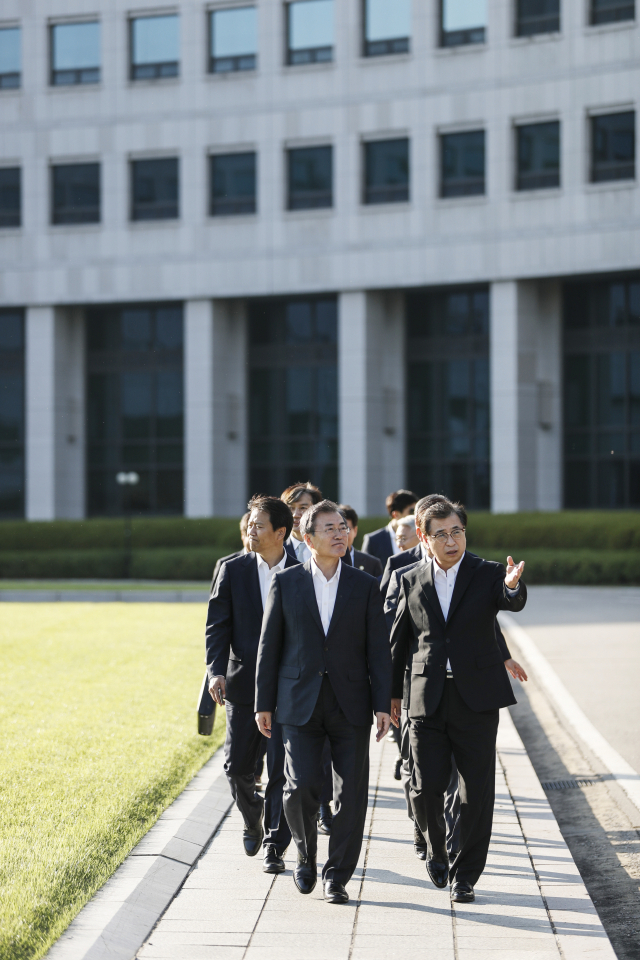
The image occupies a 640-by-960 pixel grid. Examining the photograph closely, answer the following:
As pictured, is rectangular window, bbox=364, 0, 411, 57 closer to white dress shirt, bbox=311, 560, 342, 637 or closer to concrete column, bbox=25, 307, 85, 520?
concrete column, bbox=25, 307, 85, 520

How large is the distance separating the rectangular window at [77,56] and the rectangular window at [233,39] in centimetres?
394

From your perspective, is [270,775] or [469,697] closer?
[469,697]

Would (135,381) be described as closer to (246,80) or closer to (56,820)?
(246,80)

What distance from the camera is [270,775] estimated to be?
646 cm

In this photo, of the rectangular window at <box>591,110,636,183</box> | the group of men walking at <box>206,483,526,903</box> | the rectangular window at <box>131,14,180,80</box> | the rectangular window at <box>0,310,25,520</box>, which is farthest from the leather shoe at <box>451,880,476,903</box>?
the rectangular window at <box>131,14,180,80</box>

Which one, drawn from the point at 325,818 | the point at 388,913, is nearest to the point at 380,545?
the point at 325,818

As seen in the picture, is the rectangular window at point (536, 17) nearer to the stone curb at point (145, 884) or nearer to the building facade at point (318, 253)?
the building facade at point (318, 253)

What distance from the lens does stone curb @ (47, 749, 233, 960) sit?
4.84 meters

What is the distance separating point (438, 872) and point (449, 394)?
104 feet

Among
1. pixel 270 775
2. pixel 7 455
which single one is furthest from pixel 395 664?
pixel 7 455

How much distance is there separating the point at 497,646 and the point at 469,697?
1.12ft

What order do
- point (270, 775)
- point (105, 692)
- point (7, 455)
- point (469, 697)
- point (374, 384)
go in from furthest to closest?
point (7, 455)
point (374, 384)
point (105, 692)
point (270, 775)
point (469, 697)

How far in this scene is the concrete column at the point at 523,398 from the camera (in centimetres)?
3419

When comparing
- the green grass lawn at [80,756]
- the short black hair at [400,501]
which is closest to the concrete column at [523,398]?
the green grass lawn at [80,756]
